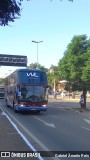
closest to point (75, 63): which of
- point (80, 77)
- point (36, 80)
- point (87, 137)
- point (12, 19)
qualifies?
point (80, 77)

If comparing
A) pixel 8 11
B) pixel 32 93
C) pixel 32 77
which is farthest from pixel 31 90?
pixel 8 11

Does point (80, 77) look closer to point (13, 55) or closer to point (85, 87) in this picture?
point (85, 87)

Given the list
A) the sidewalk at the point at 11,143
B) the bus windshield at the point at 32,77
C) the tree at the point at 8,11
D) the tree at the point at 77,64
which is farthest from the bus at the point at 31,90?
the tree at the point at 8,11

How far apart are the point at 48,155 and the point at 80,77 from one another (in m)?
30.0

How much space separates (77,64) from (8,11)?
3258 centimetres

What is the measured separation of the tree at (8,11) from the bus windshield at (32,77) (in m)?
23.1

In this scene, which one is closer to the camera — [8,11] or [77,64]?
[8,11]

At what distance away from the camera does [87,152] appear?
43.0 ft

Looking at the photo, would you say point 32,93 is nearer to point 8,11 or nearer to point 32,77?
point 32,77

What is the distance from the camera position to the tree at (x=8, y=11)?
32.3 ft

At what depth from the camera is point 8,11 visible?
10.2 meters

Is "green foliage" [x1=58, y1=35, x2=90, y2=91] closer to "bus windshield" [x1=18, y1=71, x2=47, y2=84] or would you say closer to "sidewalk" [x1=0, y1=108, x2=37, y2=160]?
"bus windshield" [x1=18, y1=71, x2=47, y2=84]

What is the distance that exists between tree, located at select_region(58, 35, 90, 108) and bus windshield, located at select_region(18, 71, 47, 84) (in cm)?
763

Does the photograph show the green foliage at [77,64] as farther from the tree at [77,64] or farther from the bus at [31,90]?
the bus at [31,90]
